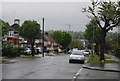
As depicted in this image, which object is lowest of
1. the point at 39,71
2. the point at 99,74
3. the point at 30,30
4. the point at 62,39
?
the point at 99,74

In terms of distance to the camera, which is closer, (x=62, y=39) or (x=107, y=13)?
(x=107, y=13)

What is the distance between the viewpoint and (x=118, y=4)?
26266 mm

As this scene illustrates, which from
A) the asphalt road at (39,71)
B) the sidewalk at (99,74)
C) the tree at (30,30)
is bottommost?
the sidewalk at (99,74)

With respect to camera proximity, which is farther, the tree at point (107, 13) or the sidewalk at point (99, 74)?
the tree at point (107, 13)

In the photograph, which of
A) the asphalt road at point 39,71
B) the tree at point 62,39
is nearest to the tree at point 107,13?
the asphalt road at point 39,71

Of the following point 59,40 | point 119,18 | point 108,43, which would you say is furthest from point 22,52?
point 59,40

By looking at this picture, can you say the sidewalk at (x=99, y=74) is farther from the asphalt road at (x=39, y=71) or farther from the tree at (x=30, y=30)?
the tree at (x=30, y=30)

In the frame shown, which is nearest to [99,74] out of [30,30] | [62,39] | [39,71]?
[39,71]

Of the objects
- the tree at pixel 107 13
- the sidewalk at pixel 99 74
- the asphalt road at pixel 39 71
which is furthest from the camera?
the tree at pixel 107 13

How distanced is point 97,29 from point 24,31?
60.0 ft

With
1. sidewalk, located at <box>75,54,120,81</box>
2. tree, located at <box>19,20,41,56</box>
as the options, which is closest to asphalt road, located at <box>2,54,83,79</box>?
sidewalk, located at <box>75,54,120,81</box>

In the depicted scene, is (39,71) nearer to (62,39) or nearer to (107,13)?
(107,13)

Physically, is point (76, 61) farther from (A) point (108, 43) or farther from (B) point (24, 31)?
(A) point (108, 43)

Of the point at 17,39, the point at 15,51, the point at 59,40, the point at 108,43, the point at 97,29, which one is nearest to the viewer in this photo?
the point at 15,51
